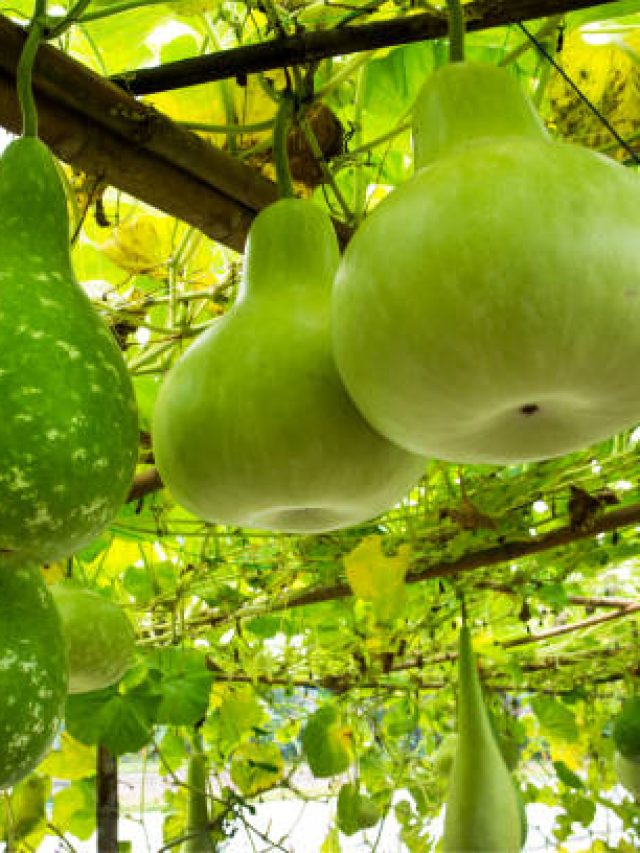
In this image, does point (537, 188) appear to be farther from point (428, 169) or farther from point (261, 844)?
point (261, 844)

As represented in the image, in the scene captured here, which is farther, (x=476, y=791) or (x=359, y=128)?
(x=476, y=791)

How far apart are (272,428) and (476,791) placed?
1099 mm

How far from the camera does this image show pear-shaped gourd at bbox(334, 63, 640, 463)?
37 centimetres

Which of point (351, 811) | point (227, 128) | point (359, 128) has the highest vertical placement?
point (359, 128)

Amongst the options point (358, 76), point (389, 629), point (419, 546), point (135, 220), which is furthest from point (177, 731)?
point (358, 76)

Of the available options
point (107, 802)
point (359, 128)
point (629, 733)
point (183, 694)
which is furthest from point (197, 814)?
point (359, 128)

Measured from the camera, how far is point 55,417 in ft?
1.36

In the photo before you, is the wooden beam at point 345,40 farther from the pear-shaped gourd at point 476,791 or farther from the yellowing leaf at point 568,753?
the yellowing leaf at point 568,753

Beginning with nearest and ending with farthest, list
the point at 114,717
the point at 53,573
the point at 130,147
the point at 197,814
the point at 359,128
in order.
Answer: the point at 130,147
the point at 359,128
the point at 53,573
the point at 114,717
the point at 197,814

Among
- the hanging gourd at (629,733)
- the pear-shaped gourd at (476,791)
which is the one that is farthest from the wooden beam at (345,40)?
the hanging gourd at (629,733)

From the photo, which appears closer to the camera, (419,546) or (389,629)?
(419,546)

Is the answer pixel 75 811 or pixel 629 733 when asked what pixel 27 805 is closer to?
pixel 75 811

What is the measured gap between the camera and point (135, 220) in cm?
111

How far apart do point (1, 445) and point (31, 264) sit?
10 cm
